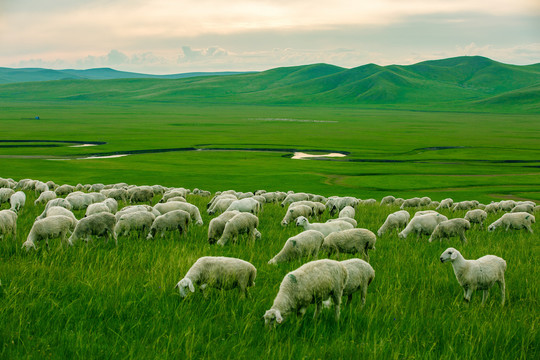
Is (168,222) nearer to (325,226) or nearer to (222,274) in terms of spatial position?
(325,226)

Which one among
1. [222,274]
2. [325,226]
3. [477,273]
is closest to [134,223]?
[325,226]

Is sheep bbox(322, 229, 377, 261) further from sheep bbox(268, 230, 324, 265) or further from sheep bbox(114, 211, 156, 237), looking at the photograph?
sheep bbox(114, 211, 156, 237)

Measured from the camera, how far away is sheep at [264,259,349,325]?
23.7ft

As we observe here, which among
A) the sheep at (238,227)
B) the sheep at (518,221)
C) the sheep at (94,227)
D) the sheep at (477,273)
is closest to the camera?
the sheep at (477,273)

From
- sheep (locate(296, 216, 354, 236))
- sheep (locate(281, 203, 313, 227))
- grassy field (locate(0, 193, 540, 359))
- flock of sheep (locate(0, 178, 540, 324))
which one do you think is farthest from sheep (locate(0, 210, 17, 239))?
sheep (locate(281, 203, 313, 227))

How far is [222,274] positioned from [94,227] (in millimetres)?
5783

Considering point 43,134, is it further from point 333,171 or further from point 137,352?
point 137,352

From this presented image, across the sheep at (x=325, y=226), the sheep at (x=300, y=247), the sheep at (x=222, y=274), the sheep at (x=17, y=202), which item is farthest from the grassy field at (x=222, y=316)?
the sheep at (x=17, y=202)

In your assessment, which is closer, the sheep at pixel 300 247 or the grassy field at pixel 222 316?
the grassy field at pixel 222 316

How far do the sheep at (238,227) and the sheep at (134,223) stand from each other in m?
2.50

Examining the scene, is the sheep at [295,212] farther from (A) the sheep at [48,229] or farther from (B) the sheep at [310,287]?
(B) the sheep at [310,287]

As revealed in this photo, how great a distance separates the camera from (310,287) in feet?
24.3

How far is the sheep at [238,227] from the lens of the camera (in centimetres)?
1318

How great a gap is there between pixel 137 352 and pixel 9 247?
22.2 feet
